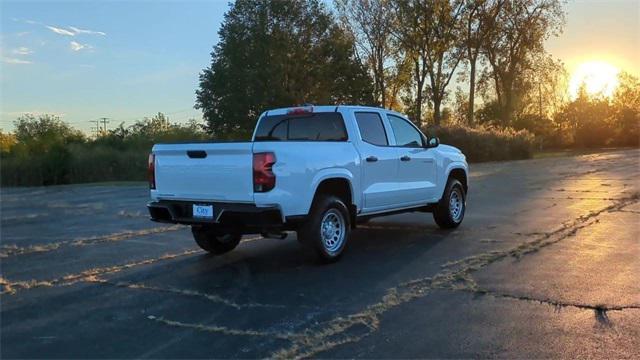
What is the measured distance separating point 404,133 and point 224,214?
362cm

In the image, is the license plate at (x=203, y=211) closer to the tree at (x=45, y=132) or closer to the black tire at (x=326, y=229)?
the black tire at (x=326, y=229)

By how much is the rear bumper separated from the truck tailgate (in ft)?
0.25

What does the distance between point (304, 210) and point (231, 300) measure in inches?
63.7

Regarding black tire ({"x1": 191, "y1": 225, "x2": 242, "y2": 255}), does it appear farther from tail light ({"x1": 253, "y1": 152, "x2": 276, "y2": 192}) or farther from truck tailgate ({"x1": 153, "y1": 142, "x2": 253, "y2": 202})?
tail light ({"x1": 253, "y1": 152, "x2": 276, "y2": 192})

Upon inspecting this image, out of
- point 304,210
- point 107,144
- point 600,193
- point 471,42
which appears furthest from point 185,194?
point 471,42

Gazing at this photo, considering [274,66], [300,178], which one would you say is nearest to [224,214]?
[300,178]

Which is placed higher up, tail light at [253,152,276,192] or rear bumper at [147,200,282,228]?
tail light at [253,152,276,192]

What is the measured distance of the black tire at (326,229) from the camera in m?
7.67

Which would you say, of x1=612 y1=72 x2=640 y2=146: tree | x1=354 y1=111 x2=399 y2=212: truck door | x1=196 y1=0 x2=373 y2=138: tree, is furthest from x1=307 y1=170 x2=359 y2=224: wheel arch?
x1=612 y1=72 x2=640 y2=146: tree

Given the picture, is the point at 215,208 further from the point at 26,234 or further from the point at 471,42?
the point at 471,42

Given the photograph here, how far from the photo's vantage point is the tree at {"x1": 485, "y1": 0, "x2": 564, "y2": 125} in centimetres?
5350

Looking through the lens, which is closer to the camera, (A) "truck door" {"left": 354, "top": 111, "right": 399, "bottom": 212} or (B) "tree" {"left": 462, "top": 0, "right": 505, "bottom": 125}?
(A) "truck door" {"left": 354, "top": 111, "right": 399, "bottom": 212}

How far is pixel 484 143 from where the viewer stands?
124ft

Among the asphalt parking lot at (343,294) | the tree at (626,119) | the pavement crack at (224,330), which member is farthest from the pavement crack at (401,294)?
the tree at (626,119)
